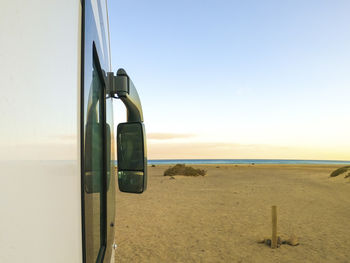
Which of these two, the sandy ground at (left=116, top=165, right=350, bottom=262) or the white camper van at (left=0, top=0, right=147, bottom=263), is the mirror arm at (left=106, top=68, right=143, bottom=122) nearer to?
the white camper van at (left=0, top=0, right=147, bottom=263)

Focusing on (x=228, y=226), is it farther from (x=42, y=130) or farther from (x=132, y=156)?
(x=42, y=130)

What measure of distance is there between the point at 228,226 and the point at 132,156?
7.70 metres

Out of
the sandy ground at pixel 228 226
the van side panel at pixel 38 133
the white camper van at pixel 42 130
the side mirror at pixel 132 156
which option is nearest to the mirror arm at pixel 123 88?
the side mirror at pixel 132 156

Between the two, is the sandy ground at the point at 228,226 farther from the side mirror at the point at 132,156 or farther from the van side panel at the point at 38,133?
the van side panel at the point at 38,133

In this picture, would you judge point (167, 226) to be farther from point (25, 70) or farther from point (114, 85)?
point (25, 70)

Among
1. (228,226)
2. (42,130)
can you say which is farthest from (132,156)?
(228,226)

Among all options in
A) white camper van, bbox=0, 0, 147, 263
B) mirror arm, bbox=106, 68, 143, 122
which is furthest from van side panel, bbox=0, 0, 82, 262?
mirror arm, bbox=106, 68, 143, 122

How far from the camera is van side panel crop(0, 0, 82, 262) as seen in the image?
364 mm

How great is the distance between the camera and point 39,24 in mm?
489

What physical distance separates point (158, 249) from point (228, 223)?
2.99m

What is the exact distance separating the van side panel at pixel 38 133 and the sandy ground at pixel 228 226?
6271 mm

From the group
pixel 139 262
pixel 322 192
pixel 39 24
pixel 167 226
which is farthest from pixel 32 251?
pixel 322 192

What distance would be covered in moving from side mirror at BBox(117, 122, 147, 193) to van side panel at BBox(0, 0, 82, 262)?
1120 mm

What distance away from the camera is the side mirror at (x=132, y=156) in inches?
73.4
